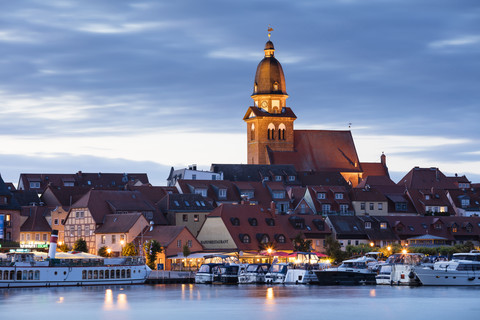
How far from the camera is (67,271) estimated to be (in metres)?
112

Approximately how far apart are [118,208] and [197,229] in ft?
33.7

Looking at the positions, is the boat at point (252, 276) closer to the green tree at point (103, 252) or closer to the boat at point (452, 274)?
the boat at point (452, 274)

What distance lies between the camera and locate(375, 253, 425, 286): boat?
109 metres

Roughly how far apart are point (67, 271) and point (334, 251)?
3516 centimetres

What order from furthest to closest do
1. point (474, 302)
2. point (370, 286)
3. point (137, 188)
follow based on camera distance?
point (137, 188) < point (370, 286) < point (474, 302)

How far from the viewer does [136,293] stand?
10162 cm

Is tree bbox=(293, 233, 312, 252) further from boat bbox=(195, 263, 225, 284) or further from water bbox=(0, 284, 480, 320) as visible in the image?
water bbox=(0, 284, 480, 320)

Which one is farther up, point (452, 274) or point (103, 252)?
point (103, 252)

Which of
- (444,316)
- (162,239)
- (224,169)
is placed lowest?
(444,316)

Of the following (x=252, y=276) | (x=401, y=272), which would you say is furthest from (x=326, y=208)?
(x=401, y=272)

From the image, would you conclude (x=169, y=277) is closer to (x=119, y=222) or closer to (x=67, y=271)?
(x=67, y=271)

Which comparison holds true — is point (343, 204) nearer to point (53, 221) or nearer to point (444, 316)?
point (53, 221)

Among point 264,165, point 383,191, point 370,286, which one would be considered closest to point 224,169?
point 264,165

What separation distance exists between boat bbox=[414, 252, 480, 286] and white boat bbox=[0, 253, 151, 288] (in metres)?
28.1
